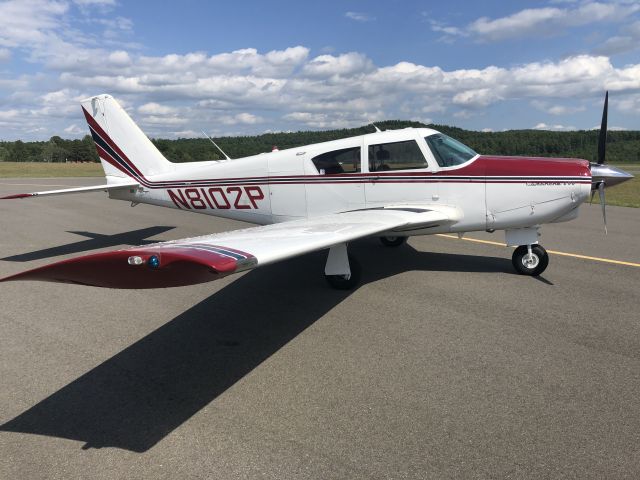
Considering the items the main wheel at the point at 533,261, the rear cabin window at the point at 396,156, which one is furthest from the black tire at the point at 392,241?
the main wheel at the point at 533,261

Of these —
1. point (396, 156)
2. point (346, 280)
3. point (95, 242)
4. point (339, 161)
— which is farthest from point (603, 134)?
point (95, 242)

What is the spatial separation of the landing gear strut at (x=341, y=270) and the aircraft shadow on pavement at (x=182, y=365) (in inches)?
5.7

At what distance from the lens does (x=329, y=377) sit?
384 centimetres

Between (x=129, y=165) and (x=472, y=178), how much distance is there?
23.3ft

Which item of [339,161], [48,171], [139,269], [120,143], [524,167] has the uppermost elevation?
[48,171]

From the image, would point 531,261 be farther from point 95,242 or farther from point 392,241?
point 95,242

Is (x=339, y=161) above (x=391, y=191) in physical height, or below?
above

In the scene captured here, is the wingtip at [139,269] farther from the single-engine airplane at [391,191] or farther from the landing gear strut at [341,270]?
the landing gear strut at [341,270]

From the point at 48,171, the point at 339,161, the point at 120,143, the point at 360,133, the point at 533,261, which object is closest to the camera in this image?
the point at 533,261

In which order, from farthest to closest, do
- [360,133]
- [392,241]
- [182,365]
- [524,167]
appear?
[392,241] < [360,133] < [524,167] < [182,365]

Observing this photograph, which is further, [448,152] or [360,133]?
[360,133]

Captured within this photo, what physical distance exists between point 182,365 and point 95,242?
7389 millimetres

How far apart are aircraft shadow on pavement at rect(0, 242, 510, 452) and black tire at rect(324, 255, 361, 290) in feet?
0.35

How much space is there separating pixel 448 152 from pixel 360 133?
6.53ft
